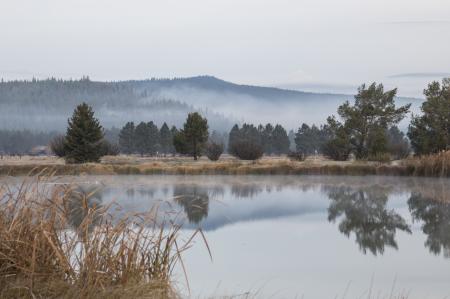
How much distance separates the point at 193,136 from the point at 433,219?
32.1 metres

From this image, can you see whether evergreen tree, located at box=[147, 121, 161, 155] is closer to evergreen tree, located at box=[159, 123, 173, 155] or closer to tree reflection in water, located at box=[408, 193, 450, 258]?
evergreen tree, located at box=[159, 123, 173, 155]

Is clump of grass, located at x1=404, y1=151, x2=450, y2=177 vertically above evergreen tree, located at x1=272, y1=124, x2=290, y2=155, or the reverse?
clump of grass, located at x1=404, y1=151, x2=450, y2=177

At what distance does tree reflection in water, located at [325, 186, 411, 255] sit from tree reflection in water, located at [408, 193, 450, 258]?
0.44 meters

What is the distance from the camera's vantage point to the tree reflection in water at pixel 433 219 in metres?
10.4

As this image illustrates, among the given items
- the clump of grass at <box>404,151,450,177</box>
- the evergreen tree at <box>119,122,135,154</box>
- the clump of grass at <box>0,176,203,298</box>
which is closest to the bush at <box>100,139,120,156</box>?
the evergreen tree at <box>119,122,135,154</box>

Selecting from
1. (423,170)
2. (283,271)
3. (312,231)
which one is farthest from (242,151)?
(283,271)

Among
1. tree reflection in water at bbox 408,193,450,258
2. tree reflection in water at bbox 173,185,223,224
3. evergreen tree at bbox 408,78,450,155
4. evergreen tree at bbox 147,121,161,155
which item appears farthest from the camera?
evergreen tree at bbox 147,121,161,155

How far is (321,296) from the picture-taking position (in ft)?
23.0

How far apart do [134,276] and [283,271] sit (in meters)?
3.53

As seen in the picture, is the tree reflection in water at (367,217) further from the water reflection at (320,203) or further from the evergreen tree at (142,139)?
the evergreen tree at (142,139)

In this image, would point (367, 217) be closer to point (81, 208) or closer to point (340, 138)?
point (81, 208)

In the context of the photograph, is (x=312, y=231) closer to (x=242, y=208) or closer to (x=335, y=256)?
(x=335, y=256)

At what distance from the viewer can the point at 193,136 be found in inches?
1764

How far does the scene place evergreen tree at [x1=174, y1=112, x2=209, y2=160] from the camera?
44.7 metres
